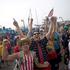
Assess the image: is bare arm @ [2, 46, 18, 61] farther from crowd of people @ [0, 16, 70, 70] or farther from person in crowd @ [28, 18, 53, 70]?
person in crowd @ [28, 18, 53, 70]

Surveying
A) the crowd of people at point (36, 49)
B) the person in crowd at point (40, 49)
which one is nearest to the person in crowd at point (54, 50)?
the crowd of people at point (36, 49)

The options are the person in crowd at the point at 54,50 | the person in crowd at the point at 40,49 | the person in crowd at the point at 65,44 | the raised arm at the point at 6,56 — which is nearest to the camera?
the raised arm at the point at 6,56

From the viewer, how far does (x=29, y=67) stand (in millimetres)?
3635

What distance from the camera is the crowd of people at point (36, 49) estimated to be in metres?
3.64

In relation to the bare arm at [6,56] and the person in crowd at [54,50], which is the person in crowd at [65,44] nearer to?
the person in crowd at [54,50]

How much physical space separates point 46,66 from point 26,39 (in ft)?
3.46

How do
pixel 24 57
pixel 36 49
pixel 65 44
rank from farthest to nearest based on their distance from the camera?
pixel 65 44 < pixel 36 49 < pixel 24 57

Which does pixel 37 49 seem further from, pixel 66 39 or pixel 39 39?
pixel 66 39

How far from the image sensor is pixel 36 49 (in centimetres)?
494

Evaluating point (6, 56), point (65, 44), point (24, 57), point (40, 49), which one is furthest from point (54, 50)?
point (6, 56)

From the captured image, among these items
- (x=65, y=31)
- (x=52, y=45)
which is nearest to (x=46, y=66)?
(x=52, y=45)

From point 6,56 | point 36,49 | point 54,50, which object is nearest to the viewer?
point 6,56

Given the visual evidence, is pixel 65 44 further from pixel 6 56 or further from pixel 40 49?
pixel 6 56

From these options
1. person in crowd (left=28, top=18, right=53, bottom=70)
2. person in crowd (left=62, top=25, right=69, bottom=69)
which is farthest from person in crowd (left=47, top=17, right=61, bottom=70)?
person in crowd (left=62, top=25, right=69, bottom=69)
